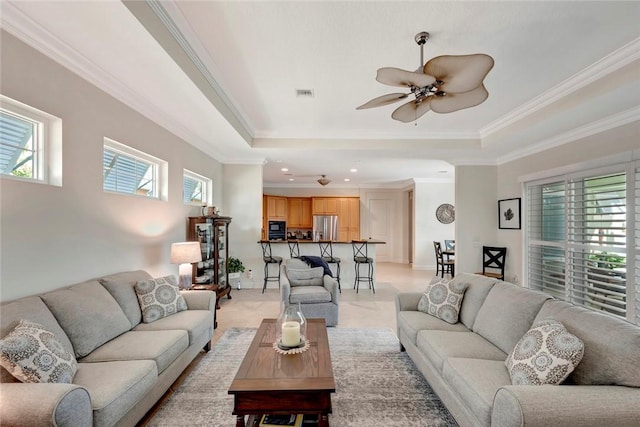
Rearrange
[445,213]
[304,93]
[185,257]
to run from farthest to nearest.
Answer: [445,213], [185,257], [304,93]

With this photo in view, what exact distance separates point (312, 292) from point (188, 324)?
5.42ft

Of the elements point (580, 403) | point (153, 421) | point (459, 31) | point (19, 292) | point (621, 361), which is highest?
point (459, 31)

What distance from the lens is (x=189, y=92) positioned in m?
2.85

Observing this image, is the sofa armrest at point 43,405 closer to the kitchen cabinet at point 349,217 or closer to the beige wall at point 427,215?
the beige wall at point 427,215

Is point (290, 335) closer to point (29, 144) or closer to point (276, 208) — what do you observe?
point (29, 144)

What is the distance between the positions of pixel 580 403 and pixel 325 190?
9.14m

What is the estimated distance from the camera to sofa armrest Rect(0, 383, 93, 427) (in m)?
1.25

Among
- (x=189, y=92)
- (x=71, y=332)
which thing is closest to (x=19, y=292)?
(x=71, y=332)

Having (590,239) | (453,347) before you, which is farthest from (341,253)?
(453,347)

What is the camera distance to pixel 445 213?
8.60m

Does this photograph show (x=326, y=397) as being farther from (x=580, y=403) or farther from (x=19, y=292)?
(x=19, y=292)

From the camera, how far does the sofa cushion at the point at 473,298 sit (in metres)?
2.67

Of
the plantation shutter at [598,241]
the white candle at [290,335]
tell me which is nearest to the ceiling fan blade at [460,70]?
the white candle at [290,335]

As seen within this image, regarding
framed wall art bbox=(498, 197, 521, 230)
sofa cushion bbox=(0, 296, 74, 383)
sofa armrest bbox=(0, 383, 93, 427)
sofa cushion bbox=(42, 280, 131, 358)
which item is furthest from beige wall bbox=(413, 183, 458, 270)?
sofa armrest bbox=(0, 383, 93, 427)
